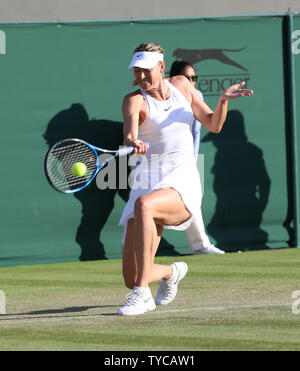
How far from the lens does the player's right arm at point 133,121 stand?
6121 mm

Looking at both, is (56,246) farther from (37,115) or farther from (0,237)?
(37,115)

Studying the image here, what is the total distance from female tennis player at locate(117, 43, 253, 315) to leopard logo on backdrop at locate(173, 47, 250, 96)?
12.1ft

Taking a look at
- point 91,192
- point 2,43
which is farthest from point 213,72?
point 2,43

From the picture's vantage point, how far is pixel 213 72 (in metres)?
10.5

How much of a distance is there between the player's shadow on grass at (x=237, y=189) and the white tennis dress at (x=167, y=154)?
3.86 m

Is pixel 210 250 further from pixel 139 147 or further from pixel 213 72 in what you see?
pixel 139 147

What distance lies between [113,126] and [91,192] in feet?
2.35

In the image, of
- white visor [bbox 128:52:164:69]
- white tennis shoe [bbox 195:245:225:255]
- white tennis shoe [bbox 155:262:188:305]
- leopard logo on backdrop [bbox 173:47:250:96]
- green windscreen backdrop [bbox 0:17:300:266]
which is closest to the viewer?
white visor [bbox 128:52:164:69]

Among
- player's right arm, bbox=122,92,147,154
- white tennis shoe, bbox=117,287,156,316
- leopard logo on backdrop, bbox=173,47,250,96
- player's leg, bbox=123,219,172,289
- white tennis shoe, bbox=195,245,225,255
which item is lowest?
white tennis shoe, bbox=195,245,225,255

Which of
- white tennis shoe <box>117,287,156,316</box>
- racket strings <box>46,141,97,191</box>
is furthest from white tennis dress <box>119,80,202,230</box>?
racket strings <box>46,141,97,191</box>

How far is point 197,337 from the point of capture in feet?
17.7

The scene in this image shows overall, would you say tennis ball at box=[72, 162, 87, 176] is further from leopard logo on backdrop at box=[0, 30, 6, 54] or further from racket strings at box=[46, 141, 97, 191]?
leopard logo on backdrop at box=[0, 30, 6, 54]

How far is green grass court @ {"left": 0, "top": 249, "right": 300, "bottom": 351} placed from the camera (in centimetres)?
534

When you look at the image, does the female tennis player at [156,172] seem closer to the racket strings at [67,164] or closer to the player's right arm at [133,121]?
the player's right arm at [133,121]
